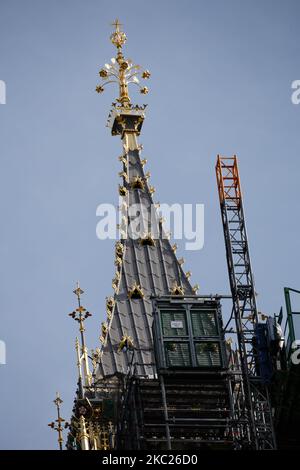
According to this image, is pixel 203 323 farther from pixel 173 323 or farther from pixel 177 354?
pixel 177 354

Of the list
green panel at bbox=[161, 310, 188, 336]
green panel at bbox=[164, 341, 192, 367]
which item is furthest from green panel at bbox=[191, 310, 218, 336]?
green panel at bbox=[164, 341, 192, 367]

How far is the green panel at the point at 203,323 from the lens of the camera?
102688mm

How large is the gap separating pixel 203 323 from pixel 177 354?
9.02 ft

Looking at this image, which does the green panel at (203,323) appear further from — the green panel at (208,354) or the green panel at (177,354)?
the green panel at (177,354)

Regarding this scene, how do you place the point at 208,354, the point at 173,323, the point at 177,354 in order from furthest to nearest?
the point at 173,323 → the point at 208,354 → the point at 177,354

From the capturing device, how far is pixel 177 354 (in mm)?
101188

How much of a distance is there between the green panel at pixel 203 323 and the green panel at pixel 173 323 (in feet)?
1.90

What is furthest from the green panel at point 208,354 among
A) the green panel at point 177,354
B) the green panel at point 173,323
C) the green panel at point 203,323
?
the green panel at point 173,323

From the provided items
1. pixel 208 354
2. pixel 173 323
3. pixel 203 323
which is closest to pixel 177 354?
pixel 208 354

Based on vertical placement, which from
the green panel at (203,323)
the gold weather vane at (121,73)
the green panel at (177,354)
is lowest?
the green panel at (177,354)

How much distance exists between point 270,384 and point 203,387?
3768 mm
